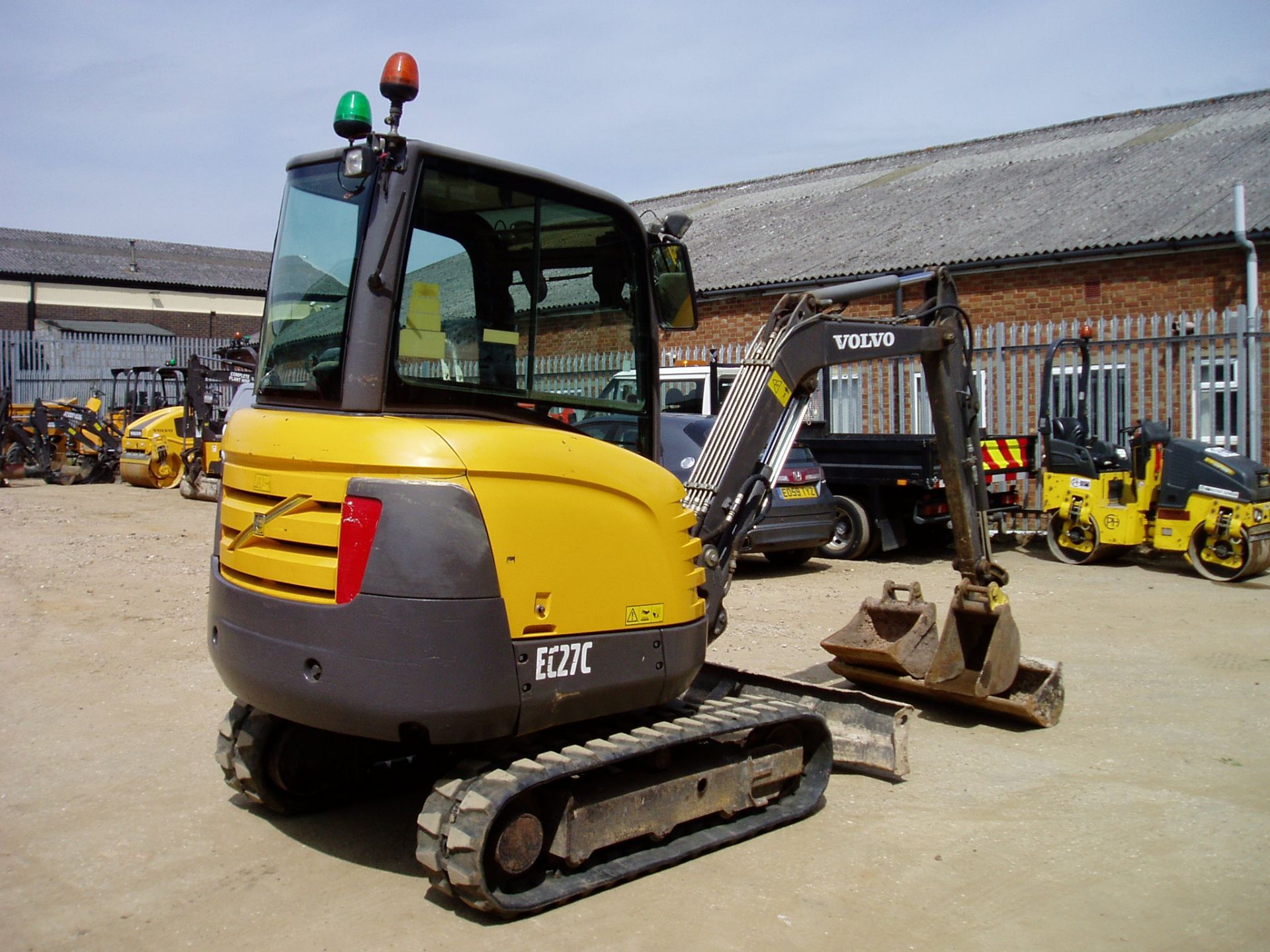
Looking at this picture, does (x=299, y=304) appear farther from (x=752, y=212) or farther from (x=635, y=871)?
(x=752, y=212)

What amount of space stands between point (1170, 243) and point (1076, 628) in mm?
9129

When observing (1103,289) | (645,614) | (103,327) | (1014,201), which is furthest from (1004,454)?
(103,327)

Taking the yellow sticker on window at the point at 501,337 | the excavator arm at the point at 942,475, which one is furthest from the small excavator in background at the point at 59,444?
the yellow sticker on window at the point at 501,337

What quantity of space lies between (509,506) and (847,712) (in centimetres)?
246

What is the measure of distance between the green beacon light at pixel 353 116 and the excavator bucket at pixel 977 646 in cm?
408

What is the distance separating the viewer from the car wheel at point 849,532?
42.2ft

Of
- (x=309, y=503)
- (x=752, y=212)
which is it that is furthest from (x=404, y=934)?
(x=752, y=212)

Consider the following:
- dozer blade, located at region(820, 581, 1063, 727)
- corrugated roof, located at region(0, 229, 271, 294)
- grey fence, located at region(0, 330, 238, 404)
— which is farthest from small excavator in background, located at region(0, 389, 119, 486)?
corrugated roof, located at region(0, 229, 271, 294)

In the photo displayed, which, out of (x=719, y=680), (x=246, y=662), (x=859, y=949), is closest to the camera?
(x=859, y=949)

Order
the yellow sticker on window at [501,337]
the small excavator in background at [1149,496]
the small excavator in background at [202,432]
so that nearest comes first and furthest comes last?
1. the yellow sticker on window at [501,337]
2. the small excavator in background at [1149,496]
3. the small excavator in background at [202,432]

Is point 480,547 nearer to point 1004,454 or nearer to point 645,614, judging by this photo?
point 645,614

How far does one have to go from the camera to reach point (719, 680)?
19.2 ft

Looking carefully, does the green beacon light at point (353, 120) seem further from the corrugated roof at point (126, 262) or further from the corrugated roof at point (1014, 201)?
the corrugated roof at point (126, 262)

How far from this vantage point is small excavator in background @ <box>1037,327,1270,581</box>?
35.9 feet
